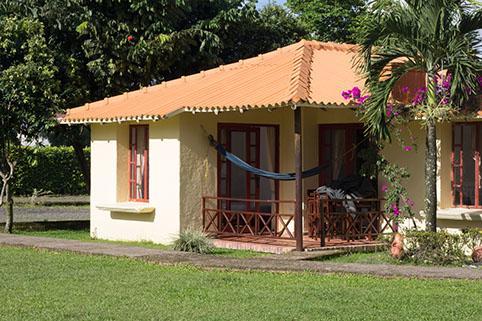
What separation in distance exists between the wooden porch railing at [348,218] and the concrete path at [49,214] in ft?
32.5

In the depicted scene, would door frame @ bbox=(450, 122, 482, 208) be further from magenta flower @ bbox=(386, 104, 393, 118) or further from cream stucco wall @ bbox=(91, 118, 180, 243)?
cream stucco wall @ bbox=(91, 118, 180, 243)

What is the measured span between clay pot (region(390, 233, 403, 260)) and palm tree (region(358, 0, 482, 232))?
604mm

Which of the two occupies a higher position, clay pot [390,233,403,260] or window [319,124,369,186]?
window [319,124,369,186]

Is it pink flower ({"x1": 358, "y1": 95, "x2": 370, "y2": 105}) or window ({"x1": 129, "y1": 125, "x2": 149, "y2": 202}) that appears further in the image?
window ({"x1": 129, "y1": 125, "x2": 149, "y2": 202})

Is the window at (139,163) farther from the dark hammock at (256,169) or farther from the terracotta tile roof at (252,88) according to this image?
the dark hammock at (256,169)

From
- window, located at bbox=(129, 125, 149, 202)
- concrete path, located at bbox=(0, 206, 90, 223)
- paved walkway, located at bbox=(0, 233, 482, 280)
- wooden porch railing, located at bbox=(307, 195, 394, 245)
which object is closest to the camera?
paved walkway, located at bbox=(0, 233, 482, 280)

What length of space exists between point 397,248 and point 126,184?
22.0 ft

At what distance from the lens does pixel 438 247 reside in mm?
12961

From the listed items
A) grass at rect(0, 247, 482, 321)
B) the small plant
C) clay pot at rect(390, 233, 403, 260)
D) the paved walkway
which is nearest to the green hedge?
the paved walkway

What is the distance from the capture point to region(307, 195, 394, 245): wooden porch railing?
609 inches

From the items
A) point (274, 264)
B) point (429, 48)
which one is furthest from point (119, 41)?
point (274, 264)

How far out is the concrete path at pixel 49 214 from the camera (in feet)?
80.3

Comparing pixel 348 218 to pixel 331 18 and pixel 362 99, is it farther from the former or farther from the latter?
pixel 331 18

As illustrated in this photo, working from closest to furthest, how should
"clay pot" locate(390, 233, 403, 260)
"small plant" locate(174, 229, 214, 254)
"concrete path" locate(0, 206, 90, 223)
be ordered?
"clay pot" locate(390, 233, 403, 260) → "small plant" locate(174, 229, 214, 254) → "concrete path" locate(0, 206, 90, 223)
